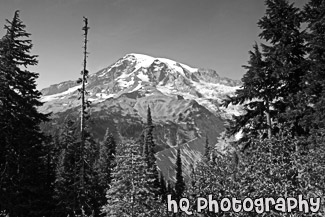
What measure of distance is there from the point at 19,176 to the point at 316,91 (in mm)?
18223

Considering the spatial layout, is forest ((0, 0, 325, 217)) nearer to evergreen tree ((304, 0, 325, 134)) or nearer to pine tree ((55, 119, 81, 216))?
evergreen tree ((304, 0, 325, 134))

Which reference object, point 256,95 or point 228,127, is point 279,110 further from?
point 228,127

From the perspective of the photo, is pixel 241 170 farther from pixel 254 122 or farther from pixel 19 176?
pixel 19 176

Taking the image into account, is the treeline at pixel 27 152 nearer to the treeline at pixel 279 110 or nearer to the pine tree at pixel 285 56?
the treeline at pixel 279 110

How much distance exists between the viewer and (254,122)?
19609 millimetres

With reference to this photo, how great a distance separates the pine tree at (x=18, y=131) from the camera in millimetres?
19266

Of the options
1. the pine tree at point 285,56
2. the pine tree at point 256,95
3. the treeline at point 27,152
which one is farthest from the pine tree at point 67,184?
the pine tree at point 285,56

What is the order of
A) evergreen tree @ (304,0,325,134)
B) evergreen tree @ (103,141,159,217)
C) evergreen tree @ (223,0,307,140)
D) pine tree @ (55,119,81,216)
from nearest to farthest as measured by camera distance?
evergreen tree @ (103,141,159,217)
evergreen tree @ (304,0,325,134)
evergreen tree @ (223,0,307,140)
pine tree @ (55,119,81,216)

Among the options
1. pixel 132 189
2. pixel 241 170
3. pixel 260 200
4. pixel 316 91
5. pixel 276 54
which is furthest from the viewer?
pixel 276 54

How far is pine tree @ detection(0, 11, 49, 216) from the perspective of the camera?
63.2ft

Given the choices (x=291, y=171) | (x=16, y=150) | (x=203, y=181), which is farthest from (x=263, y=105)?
(x=16, y=150)

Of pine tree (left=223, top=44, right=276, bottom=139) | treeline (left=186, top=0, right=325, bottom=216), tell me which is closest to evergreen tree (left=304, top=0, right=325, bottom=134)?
treeline (left=186, top=0, right=325, bottom=216)

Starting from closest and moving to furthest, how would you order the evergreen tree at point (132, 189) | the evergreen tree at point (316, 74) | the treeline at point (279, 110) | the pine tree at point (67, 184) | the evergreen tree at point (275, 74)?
the treeline at point (279, 110)
the evergreen tree at point (132, 189)
the evergreen tree at point (316, 74)
the evergreen tree at point (275, 74)
the pine tree at point (67, 184)

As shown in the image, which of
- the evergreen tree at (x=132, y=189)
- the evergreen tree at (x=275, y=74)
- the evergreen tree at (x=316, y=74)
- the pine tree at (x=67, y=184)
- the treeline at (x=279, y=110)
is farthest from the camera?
the pine tree at (x=67, y=184)
